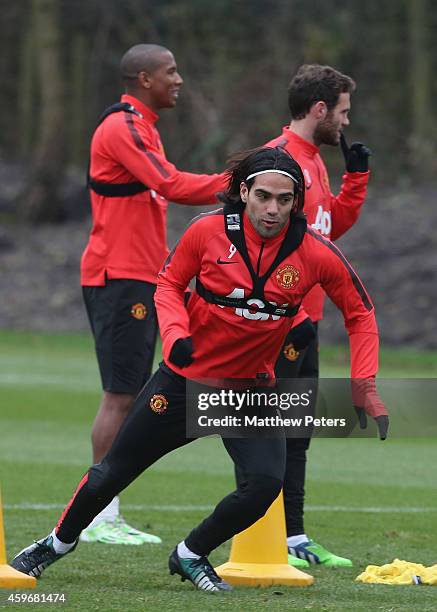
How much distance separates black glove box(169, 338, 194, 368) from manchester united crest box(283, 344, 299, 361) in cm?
155

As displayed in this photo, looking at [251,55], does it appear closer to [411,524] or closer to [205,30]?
[205,30]

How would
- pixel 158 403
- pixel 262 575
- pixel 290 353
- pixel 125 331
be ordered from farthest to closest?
1. pixel 125 331
2. pixel 290 353
3. pixel 262 575
4. pixel 158 403

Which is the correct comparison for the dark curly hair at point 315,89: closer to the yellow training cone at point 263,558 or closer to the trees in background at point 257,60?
the yellow training cone at point 263,558

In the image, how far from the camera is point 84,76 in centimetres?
4194

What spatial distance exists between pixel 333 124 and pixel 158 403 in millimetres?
2178

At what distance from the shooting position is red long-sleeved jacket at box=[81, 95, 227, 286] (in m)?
8.71

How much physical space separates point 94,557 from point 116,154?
2.26 m

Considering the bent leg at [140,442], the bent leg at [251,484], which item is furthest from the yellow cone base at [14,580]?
the bent leg at [251,484]

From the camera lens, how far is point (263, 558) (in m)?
7.25

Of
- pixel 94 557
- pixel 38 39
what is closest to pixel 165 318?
pixel 94 557

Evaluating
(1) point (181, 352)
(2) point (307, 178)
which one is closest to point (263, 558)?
(1) point (181, 352)

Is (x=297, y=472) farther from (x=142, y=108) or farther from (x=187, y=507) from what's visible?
(x=142, y=108)

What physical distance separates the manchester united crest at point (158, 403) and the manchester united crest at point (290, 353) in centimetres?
124

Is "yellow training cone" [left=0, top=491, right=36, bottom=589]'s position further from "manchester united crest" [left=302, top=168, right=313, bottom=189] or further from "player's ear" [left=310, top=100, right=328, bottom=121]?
"player's ear" [left=310, top=100, right=328, bottom=121]
